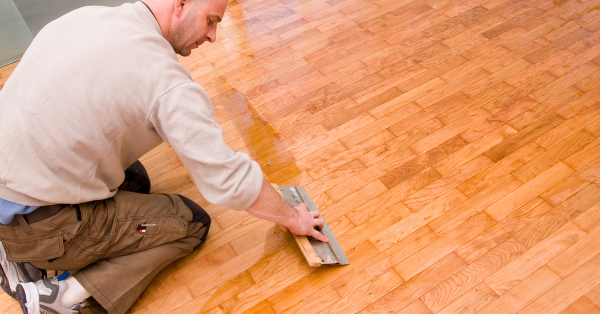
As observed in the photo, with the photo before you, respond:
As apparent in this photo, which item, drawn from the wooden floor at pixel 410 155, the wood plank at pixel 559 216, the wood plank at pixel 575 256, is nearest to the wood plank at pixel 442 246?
the wooden floor at pixel 410 155

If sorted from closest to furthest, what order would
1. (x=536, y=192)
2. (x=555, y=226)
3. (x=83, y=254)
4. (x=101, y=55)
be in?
(x=101, y=55) < (x=83, y=254) < (x=555, y=226) < (x=536, y=192)

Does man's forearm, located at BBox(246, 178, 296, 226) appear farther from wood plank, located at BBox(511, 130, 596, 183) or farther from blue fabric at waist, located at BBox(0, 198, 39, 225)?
wood plank, located at BBox(511, 130, 596, 183)

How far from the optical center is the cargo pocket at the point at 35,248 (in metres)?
1.41

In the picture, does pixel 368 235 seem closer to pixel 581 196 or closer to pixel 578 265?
pixel 578 265

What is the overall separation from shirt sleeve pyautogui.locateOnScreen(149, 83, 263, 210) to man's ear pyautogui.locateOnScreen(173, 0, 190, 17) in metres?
0.26

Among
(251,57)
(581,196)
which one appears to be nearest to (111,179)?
(251,57)

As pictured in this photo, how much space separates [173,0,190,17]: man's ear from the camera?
4.52ft

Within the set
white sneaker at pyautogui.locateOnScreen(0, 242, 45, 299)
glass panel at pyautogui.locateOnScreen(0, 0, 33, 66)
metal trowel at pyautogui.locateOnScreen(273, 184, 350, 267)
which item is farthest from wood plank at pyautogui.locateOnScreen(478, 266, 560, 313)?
glass panel at pyautogui.locateOnScreen(0, 0, 33, 66)

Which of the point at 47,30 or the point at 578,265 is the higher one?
the point at 47,30

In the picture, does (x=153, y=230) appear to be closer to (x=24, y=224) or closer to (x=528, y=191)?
(x=24, y=224)

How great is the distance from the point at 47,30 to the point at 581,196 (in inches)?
72.5

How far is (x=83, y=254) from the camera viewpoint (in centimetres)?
149

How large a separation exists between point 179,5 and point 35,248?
0.82 m

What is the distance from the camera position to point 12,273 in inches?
59.3
